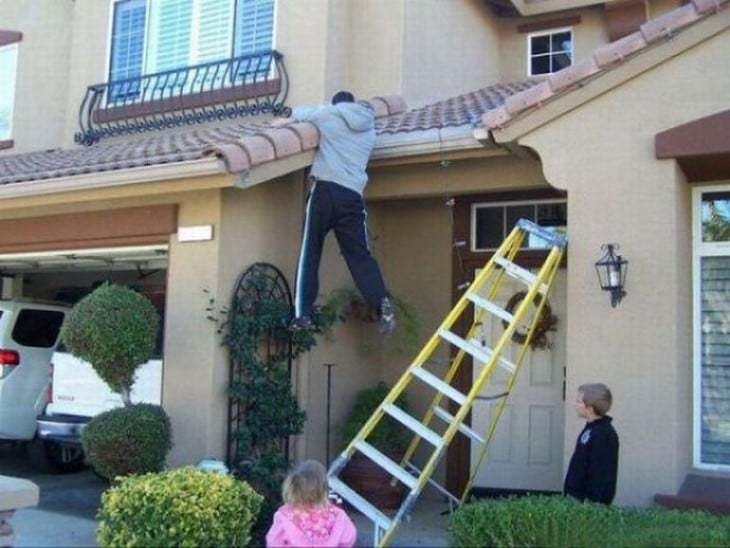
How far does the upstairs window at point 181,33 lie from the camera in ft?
35.2

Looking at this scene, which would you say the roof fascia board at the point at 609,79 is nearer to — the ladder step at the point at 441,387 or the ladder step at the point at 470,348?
the ladder step at the point at 470,348

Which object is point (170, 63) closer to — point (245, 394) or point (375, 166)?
point (375, 166)

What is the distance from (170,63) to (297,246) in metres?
3.73

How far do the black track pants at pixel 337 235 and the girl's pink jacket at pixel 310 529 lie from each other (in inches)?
127

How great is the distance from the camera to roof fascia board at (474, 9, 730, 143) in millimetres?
7070

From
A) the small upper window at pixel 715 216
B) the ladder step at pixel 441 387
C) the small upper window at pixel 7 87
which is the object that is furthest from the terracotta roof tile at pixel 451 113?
the small upper window at pixel 7 87

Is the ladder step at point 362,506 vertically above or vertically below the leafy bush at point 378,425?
below

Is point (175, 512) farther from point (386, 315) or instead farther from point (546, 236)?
point (546, 236)

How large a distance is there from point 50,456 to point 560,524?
6.56m

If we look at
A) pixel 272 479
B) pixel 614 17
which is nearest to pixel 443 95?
pixel 614 17

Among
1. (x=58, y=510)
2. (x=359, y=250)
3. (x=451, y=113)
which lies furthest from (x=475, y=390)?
(x=58, y=510)

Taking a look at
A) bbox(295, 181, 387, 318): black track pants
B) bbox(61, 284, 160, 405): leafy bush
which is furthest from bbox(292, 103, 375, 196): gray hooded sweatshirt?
bbox(61, 284, 160, 405): leafy bush

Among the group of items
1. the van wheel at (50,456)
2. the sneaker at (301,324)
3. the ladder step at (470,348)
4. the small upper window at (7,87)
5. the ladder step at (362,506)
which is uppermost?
the small upper window at (7,87)

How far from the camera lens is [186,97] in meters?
10.9
